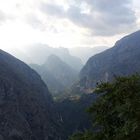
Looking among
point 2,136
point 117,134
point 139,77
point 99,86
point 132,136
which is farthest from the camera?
point 2,136

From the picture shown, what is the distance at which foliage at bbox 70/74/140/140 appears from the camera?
27.5m

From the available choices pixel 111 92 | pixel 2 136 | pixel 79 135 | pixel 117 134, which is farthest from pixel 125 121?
pixel 2 136

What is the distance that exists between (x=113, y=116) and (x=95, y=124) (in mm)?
2387

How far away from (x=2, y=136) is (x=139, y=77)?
552 ft

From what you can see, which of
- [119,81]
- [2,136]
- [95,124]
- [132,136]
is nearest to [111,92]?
[119,81]

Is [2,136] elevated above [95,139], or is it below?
below

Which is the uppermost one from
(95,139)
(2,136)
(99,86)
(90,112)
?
(99,86)

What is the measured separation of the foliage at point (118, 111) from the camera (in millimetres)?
27450

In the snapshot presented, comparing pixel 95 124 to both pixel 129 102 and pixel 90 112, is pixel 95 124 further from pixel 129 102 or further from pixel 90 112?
pixel 129 102

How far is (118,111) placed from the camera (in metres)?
29.1

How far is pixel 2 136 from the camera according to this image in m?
191

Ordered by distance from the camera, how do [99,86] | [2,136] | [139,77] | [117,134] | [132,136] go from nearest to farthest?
[132,136] → [117,134] → [139,77] → [99,86] → [2,136]

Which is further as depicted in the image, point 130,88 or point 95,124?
point 95,124

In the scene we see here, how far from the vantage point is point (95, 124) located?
33.1 m
